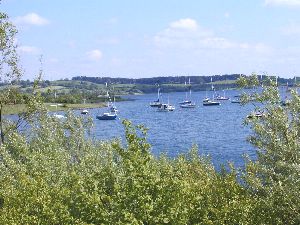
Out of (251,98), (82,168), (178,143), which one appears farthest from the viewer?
(178,143)

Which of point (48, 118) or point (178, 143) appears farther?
point (178, 143)

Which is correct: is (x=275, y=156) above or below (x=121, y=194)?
above

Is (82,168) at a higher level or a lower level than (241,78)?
lower

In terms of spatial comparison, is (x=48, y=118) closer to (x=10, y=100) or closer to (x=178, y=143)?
(x=10, y=100)

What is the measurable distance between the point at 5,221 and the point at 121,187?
8.24 m

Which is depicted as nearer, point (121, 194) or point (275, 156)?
point (121, 194)

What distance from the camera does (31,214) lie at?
3131 cm

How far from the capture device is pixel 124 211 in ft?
72.7

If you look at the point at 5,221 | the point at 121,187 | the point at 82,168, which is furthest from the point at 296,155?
the point at 82,168

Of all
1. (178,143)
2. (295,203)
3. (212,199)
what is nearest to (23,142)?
(212,199)

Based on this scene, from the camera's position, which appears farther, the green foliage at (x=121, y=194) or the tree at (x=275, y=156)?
the tree at (x=275, y=156)

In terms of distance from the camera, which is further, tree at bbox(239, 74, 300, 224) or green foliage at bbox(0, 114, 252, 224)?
tree at bbox(239, 74, 300, 224)

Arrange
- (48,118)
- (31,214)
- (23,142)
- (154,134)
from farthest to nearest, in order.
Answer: (154,134)
(48,118)
(23,142)
(31,214)

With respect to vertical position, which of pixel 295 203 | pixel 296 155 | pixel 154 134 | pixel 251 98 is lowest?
pixel 154 134
